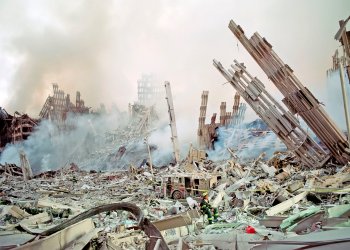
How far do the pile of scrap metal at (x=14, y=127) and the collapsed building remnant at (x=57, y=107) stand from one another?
6.05 feet

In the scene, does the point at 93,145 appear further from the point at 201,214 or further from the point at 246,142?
the point at 201,214

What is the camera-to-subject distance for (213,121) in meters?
26.0

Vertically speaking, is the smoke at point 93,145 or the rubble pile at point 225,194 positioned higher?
the smoke at point 93,145

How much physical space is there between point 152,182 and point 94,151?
54.2ft

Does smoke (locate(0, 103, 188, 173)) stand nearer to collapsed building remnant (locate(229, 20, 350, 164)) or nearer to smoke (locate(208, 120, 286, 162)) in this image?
smoke (locate(208, 120, 286, 162))

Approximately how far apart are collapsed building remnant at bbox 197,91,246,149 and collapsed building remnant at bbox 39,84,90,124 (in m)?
13.1

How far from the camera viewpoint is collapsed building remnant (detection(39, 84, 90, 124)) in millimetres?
30359

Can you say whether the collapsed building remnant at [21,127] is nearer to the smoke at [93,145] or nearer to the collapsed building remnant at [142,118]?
the smoke at [93,145]

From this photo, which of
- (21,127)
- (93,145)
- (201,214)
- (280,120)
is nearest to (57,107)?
(21,127)

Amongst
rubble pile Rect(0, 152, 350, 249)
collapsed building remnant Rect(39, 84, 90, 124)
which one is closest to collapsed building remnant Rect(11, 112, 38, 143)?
collapsed building remnant Rect(39, 84, 90, 124)

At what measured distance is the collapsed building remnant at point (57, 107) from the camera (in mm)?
30359

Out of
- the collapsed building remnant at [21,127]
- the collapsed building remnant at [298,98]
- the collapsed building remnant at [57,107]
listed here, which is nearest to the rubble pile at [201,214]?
the collapsed building remnant at [298,98]

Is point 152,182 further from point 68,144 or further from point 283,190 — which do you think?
point 68,144

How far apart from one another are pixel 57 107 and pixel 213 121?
14377 millimetres
